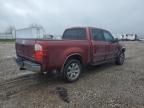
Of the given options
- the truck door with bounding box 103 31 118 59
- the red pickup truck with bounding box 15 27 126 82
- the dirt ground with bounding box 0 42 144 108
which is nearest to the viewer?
the dirt ground with bounding box 0 42 144 108

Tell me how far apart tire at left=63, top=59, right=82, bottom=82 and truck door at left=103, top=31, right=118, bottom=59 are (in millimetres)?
2070

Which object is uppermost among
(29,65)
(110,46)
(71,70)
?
(110,46)

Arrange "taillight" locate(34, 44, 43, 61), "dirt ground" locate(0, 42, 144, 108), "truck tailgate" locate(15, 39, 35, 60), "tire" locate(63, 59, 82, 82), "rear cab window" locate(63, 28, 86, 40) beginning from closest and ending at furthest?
"dirt ground" locate(0, 42, 144, 108) < "taillight" locate(34, 44, 43, 61) < "truck tailgate" locate(15, 39, 35, 60) < "tire" locate(63, 59, 82, 82) < "rear cab window" locate(63, 28, 86, 40)

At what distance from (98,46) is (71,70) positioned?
5.50 ft

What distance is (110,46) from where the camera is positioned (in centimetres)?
782

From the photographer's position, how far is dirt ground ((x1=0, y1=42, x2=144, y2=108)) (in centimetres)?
420

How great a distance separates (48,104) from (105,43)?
13.7 feet

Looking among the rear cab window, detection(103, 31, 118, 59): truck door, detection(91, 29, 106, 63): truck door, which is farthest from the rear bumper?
detection(103, 31, 118, 59): truck door

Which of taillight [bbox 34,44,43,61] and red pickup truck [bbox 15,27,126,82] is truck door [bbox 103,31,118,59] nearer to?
red pickup truck [bbox 15,27,126,82]

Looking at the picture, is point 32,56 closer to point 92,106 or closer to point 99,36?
point 92,106

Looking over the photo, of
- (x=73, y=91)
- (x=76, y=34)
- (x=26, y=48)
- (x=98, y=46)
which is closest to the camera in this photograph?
(x=73, y=91)

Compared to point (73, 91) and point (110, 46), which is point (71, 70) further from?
point (110, 46)

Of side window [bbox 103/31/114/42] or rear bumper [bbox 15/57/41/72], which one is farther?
side window [bbox 103/31/114/42]

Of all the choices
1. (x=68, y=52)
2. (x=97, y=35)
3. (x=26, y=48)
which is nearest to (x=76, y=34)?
(x=97, y=35)
